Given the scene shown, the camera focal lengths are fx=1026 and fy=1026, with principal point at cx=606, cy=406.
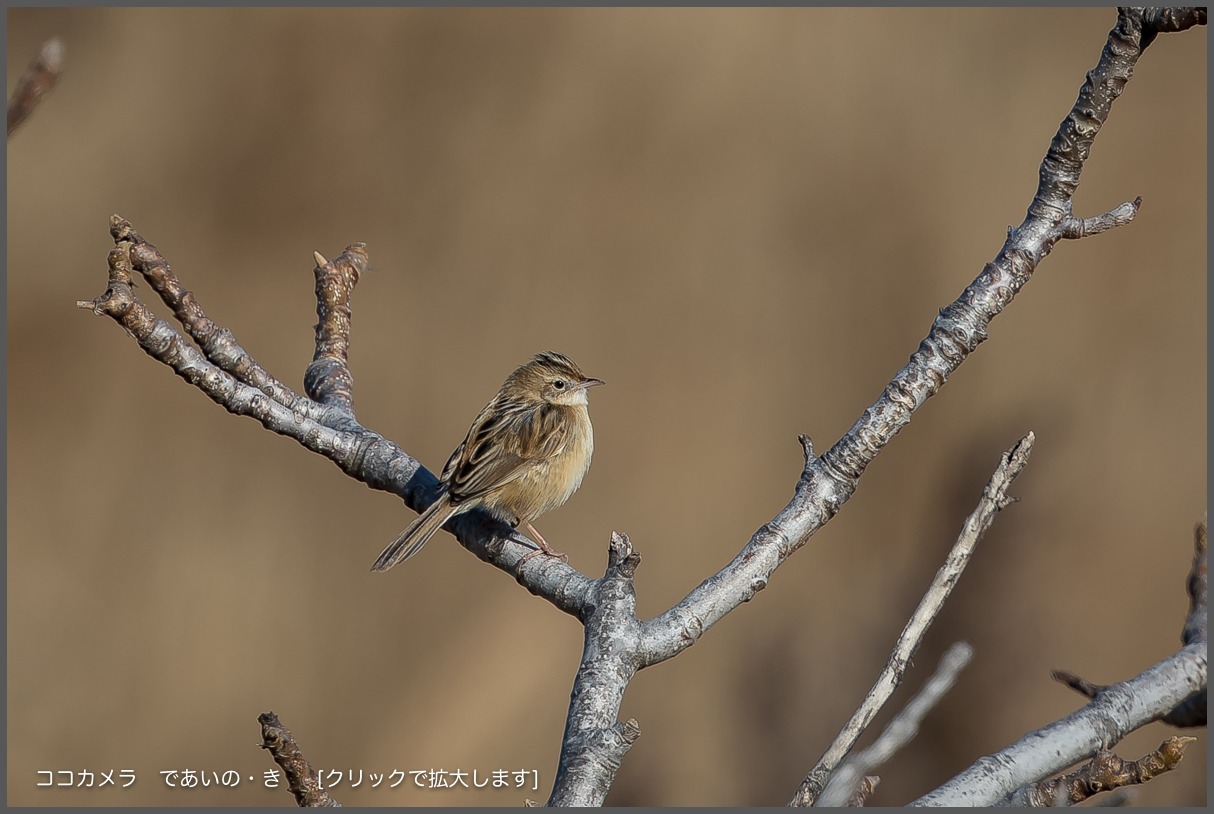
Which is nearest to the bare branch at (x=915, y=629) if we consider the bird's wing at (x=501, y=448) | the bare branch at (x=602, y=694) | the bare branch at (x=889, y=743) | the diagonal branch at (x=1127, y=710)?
the bare branch at (x=889, y=743)

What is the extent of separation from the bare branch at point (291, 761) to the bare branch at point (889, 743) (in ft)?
4.12

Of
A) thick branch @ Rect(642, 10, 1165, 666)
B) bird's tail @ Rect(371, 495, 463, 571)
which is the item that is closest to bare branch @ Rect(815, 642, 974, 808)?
thick branch @ Rect(642, 10, 1165, 666)

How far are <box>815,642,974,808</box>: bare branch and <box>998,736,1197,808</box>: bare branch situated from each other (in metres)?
0.46

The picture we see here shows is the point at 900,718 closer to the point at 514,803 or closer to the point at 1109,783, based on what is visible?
the point at 1109,783

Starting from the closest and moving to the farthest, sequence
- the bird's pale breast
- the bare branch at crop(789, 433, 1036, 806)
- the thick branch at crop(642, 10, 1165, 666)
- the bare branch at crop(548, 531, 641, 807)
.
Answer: the bare branch at crop(789, 433, 1036, 806) < the bare branch at crop(548, 531, 641, 807) < the thick branch at crop(642, 10, 1165, 666) < the bird's pale breast

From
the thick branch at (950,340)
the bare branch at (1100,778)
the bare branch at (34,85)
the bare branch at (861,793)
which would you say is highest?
the thick branch at (950,340)

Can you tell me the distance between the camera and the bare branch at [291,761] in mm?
2484

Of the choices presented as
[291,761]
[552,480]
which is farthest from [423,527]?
[291,761]

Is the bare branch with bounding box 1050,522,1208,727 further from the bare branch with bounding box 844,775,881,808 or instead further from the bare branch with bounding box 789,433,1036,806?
the bare branch with bounding box 844,775,881,808

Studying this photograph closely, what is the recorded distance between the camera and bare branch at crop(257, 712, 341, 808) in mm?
2484

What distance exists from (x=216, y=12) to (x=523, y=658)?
5.72m

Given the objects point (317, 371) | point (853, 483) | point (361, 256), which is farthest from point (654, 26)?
point (853, 483)

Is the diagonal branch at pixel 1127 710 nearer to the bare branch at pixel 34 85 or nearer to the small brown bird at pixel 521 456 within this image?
the small brown bird at pixel 521 456

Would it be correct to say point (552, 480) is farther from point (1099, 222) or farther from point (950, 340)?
point (1099, 222)
